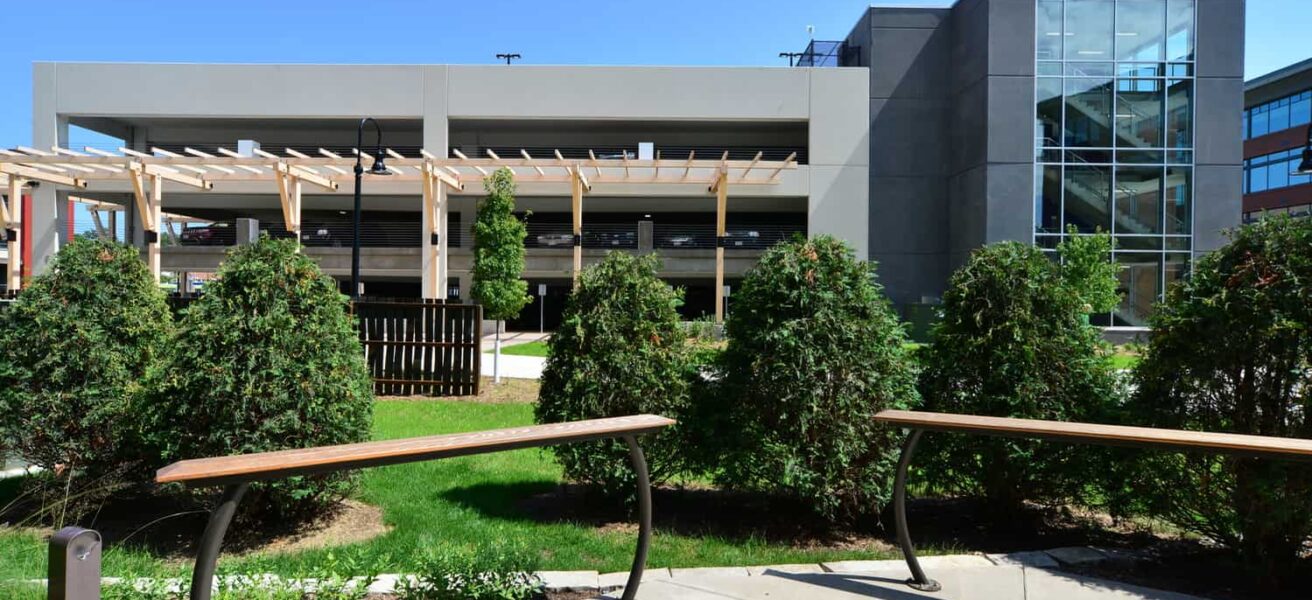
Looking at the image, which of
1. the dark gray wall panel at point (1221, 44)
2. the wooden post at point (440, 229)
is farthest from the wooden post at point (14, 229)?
the dark gray wall panel at point (1221, 44)

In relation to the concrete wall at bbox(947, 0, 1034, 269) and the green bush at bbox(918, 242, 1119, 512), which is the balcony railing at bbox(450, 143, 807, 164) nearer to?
the concrete wall at bbox(947, 0, 1034, 269)

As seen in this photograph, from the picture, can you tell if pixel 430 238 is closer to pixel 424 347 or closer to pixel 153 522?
pixel 424 347

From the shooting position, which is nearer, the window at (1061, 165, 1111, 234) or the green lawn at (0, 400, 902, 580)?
the green lawn at (0, 400, 902, 580)

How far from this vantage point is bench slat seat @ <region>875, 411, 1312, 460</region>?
132 inches

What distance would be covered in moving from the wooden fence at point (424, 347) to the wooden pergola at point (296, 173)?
857 centimetres

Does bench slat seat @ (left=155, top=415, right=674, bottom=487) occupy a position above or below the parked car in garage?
below

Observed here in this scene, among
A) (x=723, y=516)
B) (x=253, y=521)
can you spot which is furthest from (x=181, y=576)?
(x=723, y=516)

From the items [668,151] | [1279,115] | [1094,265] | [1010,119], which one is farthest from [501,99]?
[1279,115]

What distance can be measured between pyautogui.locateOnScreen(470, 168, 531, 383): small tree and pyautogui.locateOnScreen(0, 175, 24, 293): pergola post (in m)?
16.3

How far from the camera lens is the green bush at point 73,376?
18.5ft

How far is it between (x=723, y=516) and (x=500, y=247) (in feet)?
41.0

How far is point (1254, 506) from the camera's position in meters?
4.32

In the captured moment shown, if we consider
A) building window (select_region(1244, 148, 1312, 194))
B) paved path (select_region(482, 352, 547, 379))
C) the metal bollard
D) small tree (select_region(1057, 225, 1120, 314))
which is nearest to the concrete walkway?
paved path (select_region(482, 352, 547, 379))

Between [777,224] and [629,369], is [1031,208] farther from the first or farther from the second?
[629,369]
